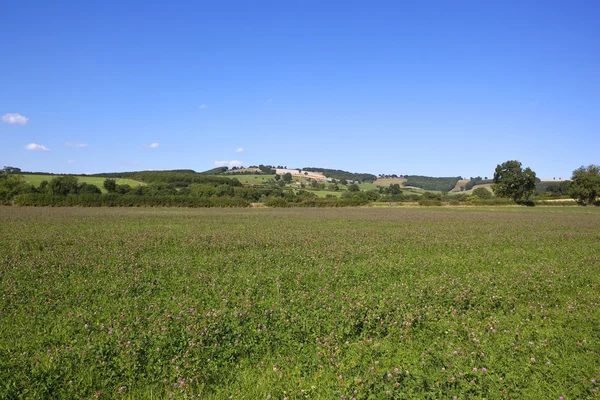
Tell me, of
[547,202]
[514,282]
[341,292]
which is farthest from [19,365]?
[547,202]

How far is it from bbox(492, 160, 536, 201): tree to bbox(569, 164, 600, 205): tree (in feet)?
27.9

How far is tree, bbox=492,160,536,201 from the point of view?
306 feet

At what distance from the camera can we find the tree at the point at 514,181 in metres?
93.3

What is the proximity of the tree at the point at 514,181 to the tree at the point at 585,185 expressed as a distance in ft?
27.9

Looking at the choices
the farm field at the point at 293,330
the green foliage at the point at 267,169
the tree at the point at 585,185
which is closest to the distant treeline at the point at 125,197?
the tree at the point at 585,185

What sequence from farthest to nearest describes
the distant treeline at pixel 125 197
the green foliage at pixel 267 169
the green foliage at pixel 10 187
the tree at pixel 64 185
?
the green foliage at pixel 267 169, the tree at pixel 64 185, the green foliage at pixel 10 187, the distant treeline at pixel 125 197

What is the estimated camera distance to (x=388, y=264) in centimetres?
1372

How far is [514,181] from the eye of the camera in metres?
94.0

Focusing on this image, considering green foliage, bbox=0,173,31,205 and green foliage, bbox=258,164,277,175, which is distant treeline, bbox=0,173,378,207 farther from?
A: green foliage, bbox=258,164,277,175

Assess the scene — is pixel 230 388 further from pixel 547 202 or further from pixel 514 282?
pixel 547 202

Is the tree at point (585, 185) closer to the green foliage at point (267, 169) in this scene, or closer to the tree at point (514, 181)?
the tree at point (514, 181)

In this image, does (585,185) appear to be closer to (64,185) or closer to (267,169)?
(64,185)

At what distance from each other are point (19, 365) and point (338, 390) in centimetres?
468

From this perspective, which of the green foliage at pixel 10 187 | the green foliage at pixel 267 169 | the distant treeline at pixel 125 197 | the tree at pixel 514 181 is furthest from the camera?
the green foliage at pixel 267 169
